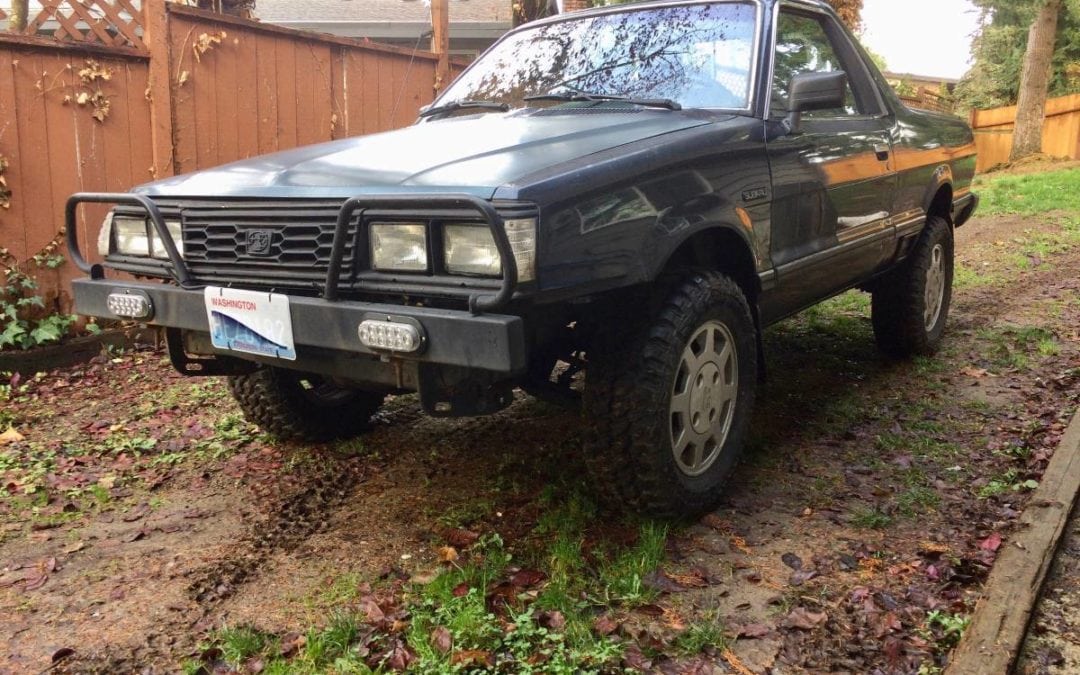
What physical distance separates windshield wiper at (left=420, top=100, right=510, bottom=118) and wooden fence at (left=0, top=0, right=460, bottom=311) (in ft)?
7.94

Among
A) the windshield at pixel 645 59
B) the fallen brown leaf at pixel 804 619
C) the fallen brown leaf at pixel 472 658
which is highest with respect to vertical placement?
the windshield at pixel 645 59

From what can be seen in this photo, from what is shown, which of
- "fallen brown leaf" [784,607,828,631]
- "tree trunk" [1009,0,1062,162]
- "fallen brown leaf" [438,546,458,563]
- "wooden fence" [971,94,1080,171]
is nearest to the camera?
"fallen brown leaf" [784,607,828,631]

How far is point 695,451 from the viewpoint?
3.08m

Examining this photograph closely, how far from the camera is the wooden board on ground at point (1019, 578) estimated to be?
223 centimetres

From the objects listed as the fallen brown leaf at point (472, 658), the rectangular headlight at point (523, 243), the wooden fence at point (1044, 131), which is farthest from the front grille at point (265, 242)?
the wooden fence at point (1044, 131)

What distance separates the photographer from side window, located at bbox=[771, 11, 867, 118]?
361 cm

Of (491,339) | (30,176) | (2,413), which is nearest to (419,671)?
(491,339)

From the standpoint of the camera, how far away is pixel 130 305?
298 cm

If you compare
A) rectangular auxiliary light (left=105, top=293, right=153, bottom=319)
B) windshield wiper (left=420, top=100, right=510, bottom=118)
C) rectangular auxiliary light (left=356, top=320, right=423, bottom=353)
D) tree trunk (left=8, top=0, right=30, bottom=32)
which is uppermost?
tree trunk (left=8, top=0, right=30, bottom=32)

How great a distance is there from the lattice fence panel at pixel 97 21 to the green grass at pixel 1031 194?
9592 millimetres

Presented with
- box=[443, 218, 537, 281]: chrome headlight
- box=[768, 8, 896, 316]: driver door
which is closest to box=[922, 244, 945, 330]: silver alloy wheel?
box=[768, 8, 896, 316]: driver door

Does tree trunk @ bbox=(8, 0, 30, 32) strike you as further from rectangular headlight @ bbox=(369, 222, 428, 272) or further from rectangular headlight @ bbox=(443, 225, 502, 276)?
rectangular headlight @ bbox=(443, 225, 502, 276)

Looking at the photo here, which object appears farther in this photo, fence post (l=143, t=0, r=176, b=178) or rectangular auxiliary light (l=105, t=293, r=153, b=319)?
fence post (l=143, t=0, r=176, b=178)

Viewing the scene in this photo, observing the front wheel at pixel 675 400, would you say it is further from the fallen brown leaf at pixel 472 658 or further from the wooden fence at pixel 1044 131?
→ the wooden fence at pixel 1044 131
